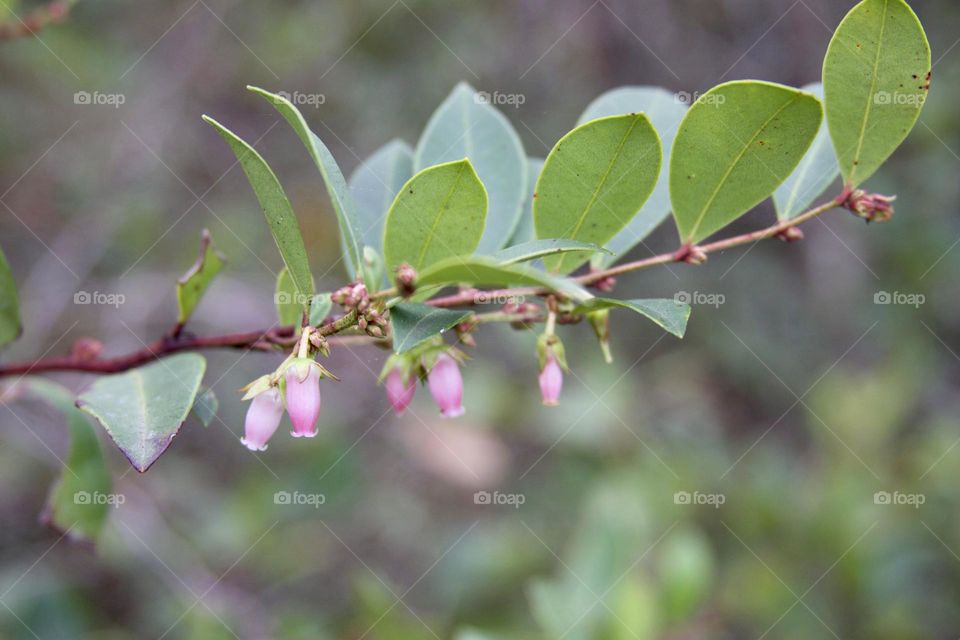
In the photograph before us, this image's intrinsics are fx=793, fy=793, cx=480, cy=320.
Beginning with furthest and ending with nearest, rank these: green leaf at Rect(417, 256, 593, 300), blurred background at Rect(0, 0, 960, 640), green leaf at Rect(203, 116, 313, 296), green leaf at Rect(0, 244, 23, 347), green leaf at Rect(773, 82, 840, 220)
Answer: blurred background at Rect(0, 0, 960, 640) → green leaf at Rect(0, 244, 23, 347) → green leaf at Rect(773, 82, 840, 220) → green leaf at Rect(203, 116, 313, 296) → green leaf at Rect(417, 256, 593, 300)

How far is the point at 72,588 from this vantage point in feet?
8.50

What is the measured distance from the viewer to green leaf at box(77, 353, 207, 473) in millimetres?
944

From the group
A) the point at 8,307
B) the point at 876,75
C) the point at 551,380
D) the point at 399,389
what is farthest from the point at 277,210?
the point at 876,75

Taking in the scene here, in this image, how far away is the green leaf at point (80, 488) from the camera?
1433 mm

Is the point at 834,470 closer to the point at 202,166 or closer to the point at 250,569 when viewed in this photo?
the point at 250,569

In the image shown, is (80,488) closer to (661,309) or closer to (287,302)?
(287,302)

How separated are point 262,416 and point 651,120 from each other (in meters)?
0.82

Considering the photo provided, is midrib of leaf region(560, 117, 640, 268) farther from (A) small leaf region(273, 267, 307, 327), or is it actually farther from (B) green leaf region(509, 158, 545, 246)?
(A) small leaf region(273, 267, 307, 327)

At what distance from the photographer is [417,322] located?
983mm

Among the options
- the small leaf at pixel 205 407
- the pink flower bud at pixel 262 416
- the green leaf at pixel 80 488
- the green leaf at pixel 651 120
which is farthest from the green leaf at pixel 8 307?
the green leaf at pixel 651 120

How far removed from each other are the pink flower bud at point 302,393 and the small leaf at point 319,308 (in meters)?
0.07

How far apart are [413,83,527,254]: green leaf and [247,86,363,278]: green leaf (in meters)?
0.28

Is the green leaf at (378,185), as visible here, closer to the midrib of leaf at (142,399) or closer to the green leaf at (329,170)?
the green leaf at (329,170)

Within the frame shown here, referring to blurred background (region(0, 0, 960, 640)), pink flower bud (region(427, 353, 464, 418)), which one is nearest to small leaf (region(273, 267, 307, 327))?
pink flower bud (region(427, 353, 464, 418))
